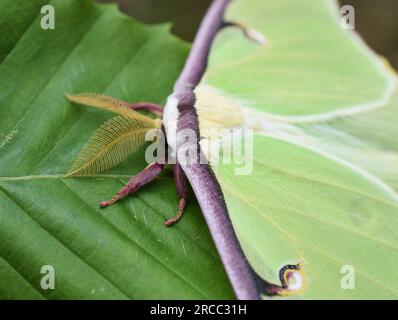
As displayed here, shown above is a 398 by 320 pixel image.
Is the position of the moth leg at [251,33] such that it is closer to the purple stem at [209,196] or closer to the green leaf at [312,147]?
the green leaf at [312,147]

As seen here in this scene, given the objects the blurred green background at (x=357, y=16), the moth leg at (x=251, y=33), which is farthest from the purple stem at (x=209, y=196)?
the blurred green background at (x=357, y=16)

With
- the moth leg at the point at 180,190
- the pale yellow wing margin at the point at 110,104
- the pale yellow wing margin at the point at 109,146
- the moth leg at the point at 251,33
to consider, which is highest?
the moth leg at the point at 251,33

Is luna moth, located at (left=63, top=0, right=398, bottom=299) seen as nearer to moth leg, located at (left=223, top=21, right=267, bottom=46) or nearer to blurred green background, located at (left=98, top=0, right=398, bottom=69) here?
moth leg, located at (left=223, top=21, right=267, bottom=46)

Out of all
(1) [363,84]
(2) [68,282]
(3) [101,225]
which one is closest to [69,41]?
(3) [101,225]
